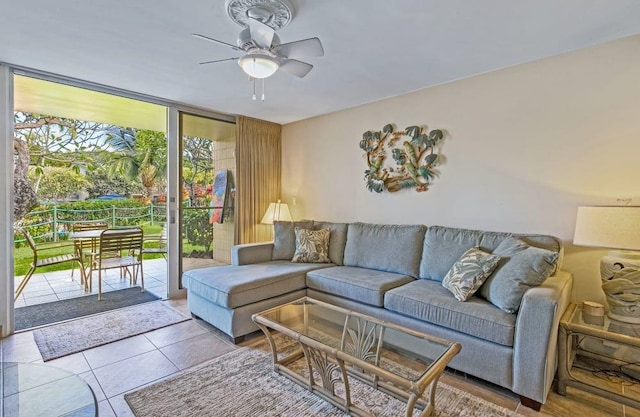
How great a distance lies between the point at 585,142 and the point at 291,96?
272cm

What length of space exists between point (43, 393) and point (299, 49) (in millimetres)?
2329

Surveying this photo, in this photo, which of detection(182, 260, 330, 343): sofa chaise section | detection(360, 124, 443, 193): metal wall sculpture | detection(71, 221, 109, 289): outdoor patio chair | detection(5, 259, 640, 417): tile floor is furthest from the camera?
detection(71, 221, 109, 289): outdoor patio chair

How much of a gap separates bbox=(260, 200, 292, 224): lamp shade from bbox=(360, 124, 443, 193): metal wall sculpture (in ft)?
4.25

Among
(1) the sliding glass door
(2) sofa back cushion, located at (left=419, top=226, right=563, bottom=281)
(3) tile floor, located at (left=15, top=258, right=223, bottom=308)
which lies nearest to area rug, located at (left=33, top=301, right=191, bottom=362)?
(3) tile floor, located at (left=15, top=258, right=223, bottom=308)

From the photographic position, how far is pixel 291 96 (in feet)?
11.5

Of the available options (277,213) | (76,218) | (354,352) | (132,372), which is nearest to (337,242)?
(277,213)

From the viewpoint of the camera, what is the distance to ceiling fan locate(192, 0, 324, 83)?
1814mm

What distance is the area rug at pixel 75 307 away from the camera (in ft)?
10.2

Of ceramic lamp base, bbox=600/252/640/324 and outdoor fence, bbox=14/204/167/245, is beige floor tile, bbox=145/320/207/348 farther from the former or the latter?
ceramic lamp base, bbox=600/252/640/324

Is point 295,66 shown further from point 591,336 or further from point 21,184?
point 21,184

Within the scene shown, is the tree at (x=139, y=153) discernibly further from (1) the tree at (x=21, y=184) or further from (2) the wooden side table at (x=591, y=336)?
(2) the wooden side table at (x=591, y=336)

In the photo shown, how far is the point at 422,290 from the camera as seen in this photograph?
2.47m

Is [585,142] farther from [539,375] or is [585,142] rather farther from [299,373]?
[299,373]

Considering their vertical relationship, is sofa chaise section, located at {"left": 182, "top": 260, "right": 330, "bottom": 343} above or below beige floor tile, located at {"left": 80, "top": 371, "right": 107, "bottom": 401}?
above
